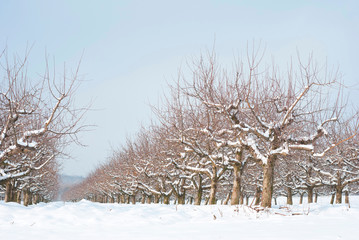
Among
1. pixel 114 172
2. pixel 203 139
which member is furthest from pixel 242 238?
pixel 114 172

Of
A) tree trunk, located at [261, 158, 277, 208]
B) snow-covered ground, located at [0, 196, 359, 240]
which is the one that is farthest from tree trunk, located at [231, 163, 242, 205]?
snow-covered ground, located at [0, 196, 359, 240]

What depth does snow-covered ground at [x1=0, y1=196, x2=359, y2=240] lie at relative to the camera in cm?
467

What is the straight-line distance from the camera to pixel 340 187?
21.4 meters

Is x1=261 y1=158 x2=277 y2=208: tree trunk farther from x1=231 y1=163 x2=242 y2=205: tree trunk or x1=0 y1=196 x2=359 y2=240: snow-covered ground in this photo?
x1=231 y1=163 x2=242 y2=205: tree trunk

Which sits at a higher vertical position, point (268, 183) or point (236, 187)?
point (268, 183)

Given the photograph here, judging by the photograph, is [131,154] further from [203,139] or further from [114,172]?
[203,139]

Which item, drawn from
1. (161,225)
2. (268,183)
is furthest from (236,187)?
(161,225)

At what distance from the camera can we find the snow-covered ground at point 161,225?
4.67 m

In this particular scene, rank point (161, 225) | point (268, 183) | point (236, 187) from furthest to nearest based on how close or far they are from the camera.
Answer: point (236, 187) < point (268, 183) < point (161, 225)

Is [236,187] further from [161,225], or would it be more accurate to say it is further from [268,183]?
[161,225]

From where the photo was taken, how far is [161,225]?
671 cm

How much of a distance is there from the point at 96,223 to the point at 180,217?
2337 mm

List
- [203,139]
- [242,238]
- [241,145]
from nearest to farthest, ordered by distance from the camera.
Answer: [242,238] → [241,145] → [203,139]

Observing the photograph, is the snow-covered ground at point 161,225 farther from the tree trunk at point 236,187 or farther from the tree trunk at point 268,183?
the tree trunk at point 236,187
